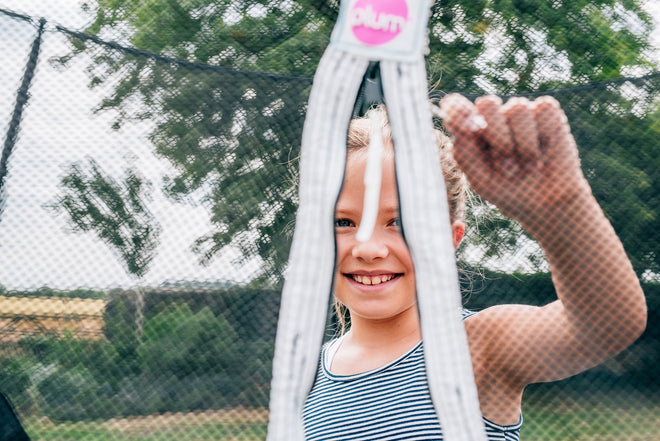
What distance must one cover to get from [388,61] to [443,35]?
486 mm

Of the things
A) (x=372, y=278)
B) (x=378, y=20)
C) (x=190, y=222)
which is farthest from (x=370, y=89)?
(x=190, y=222)

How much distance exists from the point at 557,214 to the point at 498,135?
62mm

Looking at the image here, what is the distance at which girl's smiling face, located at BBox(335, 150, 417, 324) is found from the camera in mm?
382

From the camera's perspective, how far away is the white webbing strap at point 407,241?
287mm

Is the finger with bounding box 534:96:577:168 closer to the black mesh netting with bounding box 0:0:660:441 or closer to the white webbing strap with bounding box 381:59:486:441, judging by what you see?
the white webbing strap with bounding box 381:59:486:441

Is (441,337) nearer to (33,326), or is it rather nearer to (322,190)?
(322,190)

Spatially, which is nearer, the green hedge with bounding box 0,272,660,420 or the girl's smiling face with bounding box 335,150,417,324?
the girl's smiling face with bounding box 335,150,417,324

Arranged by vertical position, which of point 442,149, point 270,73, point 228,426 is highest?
point 442,149

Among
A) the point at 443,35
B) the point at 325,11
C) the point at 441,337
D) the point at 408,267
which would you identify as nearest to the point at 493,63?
the point at 443,35

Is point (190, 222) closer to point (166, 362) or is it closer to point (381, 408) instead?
point (166, 362)

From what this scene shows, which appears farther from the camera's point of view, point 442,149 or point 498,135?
point 442,149

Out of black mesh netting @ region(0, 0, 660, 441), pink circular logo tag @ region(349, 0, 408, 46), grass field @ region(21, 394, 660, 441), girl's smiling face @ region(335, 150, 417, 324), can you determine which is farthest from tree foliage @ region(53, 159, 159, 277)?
pink circular logo tag @ region(349, 0, 408, 46)

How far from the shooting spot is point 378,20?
305 mm

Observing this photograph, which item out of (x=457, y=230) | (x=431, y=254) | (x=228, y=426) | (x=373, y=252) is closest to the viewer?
(x=431, y=254)
